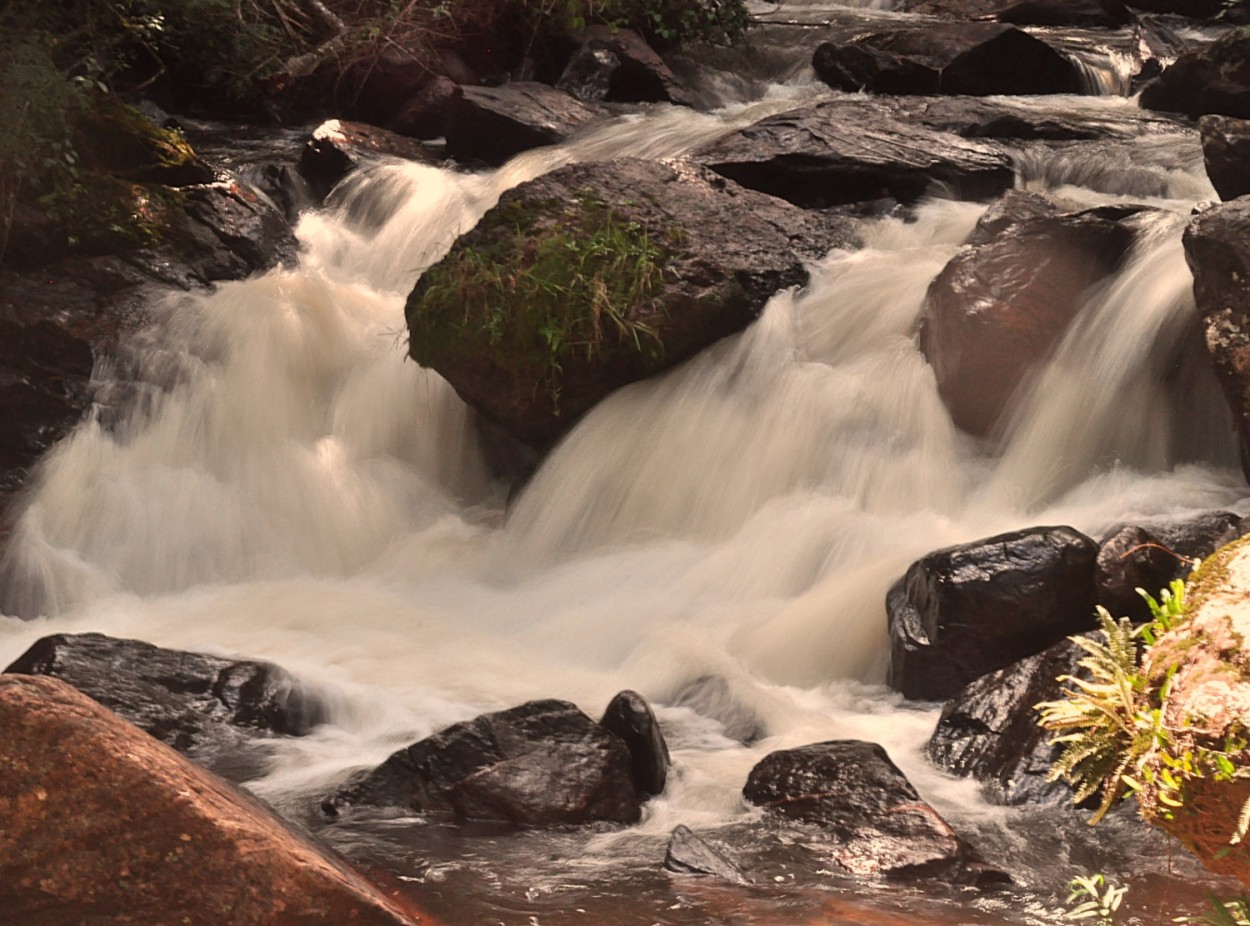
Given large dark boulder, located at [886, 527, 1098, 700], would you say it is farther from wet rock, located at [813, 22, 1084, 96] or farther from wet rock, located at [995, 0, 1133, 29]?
wet rock, located at [995, 0, 1133, 29]

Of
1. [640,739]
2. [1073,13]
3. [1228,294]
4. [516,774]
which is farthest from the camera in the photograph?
[1073,13]

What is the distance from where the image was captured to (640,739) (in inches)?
170

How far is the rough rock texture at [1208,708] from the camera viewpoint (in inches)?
67.4

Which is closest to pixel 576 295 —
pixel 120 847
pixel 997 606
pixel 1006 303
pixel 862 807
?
pixel 1006 303

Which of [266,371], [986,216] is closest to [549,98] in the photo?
[266,371]

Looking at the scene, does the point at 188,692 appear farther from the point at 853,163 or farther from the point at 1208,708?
the point at 853,163

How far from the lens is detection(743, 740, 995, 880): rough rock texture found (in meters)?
3.62

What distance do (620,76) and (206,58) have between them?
12.1ft

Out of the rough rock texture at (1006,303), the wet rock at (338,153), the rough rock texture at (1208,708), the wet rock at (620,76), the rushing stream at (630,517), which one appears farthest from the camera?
the wet rock at (620,76)

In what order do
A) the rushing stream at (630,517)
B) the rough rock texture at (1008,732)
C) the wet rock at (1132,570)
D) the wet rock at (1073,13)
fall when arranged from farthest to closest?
the wet rock at (1073,13) → the wet rock at (1132,570) → the rushing stream at (630,517) → the rough rock texture at (1008,732)

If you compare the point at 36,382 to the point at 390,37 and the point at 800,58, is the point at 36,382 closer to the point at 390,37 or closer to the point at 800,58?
the point at 390,37

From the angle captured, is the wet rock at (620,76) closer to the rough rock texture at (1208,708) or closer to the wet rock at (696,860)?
the wet rock at (696,860)

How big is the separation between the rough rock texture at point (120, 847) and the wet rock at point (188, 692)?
6.65 feet

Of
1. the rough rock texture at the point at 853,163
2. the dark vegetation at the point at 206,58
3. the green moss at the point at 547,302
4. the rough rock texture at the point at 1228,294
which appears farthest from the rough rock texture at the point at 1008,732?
the dark vegetation at the point at 206,58
